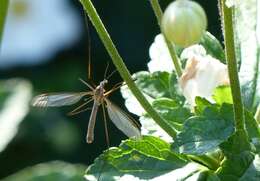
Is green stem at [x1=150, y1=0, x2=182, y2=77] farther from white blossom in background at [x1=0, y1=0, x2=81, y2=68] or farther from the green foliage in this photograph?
white blossom in background at [x1=0, y1=0, x2=81, y2=68]

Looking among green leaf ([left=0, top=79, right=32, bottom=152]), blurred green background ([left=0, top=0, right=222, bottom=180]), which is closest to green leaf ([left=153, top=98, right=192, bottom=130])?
green leaf ([left=0, top=79, right=32, bottom=152])

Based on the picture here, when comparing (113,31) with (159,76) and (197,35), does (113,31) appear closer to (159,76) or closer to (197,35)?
(159,76)

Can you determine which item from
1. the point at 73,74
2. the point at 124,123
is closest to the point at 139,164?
the point at 124,123

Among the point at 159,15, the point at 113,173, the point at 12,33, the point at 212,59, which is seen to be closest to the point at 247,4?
the point at 212,59

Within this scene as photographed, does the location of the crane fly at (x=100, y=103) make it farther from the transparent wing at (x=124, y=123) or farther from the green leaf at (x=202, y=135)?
the green leaf at (x=202, y=135)

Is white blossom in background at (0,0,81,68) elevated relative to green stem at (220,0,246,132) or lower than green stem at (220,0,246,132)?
lower

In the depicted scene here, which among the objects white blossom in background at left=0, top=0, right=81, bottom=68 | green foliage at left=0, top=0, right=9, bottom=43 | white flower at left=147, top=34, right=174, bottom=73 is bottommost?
white blossom in background at left=0, top=0, right=81, bottom=68
